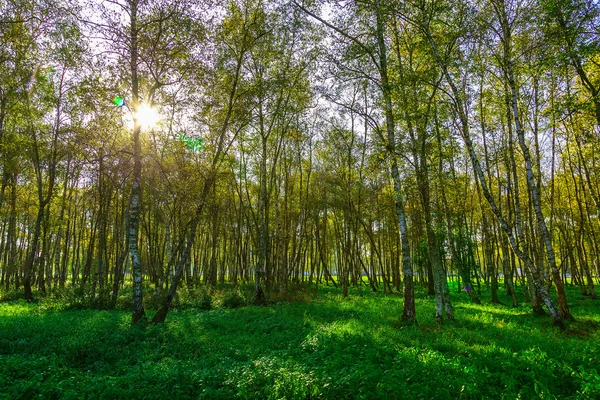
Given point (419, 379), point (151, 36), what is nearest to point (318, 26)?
point (151, 36)

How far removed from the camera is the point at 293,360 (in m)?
7.65

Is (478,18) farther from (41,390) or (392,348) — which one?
(41,390)

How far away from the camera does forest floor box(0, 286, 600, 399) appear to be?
6.11 metres

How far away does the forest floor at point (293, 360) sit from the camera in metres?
6.11

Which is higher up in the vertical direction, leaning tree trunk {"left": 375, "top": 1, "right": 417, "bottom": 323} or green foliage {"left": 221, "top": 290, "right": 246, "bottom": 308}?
leaning tree trunk {"left": 375, "top": 1, "right": 417, "bottom": 323}

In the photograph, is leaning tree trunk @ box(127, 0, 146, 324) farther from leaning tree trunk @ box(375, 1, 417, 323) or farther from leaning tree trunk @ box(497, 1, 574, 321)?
leaning tree trunk @ box(497, 1, 574, 321)

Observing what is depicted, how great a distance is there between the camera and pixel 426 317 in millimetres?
13625

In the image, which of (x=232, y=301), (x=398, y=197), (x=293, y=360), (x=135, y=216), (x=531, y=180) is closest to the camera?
(x=293, y=360)

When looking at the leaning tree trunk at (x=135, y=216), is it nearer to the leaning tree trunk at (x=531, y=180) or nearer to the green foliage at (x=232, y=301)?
the green foliage at (x=232, y=301)

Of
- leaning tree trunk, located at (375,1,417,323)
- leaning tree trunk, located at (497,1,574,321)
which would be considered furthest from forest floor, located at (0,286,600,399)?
leaning tree trunk, located at (497,1,574,321)

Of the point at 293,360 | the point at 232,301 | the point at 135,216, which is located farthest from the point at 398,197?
the point at 232,301

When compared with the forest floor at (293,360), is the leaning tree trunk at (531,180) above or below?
above

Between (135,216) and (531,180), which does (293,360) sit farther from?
(531,180)

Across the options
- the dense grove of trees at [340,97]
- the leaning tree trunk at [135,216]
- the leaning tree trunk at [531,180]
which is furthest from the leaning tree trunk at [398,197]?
the leaning tree trunk at [135,216]
